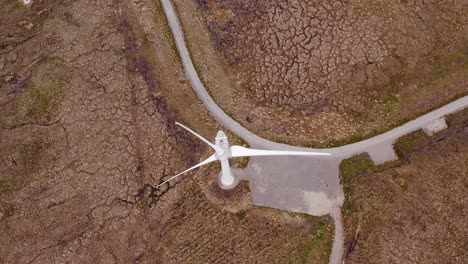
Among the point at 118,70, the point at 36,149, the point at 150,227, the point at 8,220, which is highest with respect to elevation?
the point at 118,70

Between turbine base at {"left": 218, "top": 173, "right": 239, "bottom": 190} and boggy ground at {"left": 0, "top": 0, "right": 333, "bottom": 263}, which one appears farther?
turbine base at {"left": 218, "top": 173, "right": 239, "bottom": 190}

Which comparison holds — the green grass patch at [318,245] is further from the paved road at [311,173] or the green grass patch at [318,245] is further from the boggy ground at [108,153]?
the paved road at [311,173]

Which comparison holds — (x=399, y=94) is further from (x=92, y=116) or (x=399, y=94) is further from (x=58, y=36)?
(x=58, y=36)

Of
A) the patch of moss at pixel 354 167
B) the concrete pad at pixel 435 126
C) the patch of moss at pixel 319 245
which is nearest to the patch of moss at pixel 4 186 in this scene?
the patch of moss at pixel 319 245

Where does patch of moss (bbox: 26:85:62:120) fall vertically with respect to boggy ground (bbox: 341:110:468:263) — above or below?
above

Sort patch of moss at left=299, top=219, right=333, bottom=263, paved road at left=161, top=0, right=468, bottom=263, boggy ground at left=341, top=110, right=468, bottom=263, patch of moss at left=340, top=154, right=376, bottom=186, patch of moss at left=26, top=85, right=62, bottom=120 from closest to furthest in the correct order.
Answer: boggy ground at left=341, top=110, right=468, bottom=263
patch of moss at left=299, top=219, right=333, bottom=263
paved road at left=161, top=0, right=468, bottom=263
patch of moss at left=340, top=154, right=376, bottom=186
patch of moss at left=26, top=85, right=62, bottom=120

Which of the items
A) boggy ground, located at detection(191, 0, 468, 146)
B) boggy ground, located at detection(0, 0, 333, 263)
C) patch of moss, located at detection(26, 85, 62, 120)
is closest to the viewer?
boggy ground, located at detection(0, 0, 333, 263)

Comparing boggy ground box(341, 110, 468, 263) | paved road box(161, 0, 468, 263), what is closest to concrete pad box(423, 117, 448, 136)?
paved road box(161, 0, 468, 263)

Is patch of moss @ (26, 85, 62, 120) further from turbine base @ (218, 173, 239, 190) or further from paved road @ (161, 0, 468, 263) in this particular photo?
turbine base @ (218, 173, 239, 190)

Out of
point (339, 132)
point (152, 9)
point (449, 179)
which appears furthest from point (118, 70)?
point (449, 179)
